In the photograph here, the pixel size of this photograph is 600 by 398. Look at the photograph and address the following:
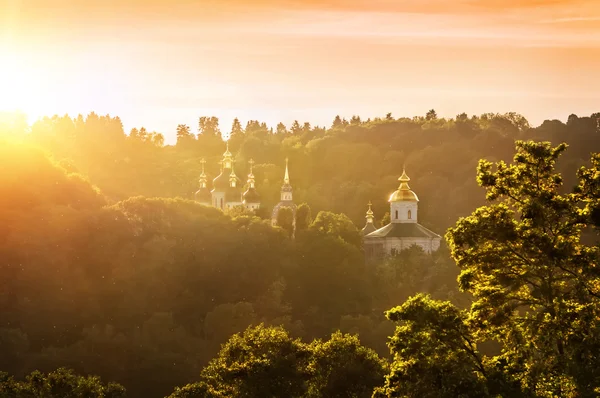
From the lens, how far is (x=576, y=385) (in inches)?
1462

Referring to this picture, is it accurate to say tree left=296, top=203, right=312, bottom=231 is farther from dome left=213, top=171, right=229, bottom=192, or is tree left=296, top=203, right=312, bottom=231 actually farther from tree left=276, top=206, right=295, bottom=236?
dome left=213, top=171, right=229, bottom=192

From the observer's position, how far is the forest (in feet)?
129

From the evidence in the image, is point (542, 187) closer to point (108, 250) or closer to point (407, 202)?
point (108, 250)

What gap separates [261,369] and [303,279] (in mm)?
63084

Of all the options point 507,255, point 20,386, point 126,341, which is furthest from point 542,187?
point 126,341

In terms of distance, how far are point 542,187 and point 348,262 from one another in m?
82.7

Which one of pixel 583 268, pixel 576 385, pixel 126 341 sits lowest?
pixel 126 341

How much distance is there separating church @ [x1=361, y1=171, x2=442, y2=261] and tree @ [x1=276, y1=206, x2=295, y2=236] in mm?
6348

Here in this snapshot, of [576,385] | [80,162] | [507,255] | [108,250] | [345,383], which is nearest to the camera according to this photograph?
[576,385]

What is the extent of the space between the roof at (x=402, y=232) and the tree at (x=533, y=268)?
90681mm

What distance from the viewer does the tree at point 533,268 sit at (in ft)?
126

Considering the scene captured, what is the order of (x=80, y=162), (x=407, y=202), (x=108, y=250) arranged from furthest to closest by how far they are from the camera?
(x=80, y=162) → (x=407, y=202) → (x=108, y=250)

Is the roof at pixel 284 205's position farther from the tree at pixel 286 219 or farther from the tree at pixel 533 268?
the tree at pixel 533 268

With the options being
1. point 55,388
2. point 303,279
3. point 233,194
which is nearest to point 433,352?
point 55,388
